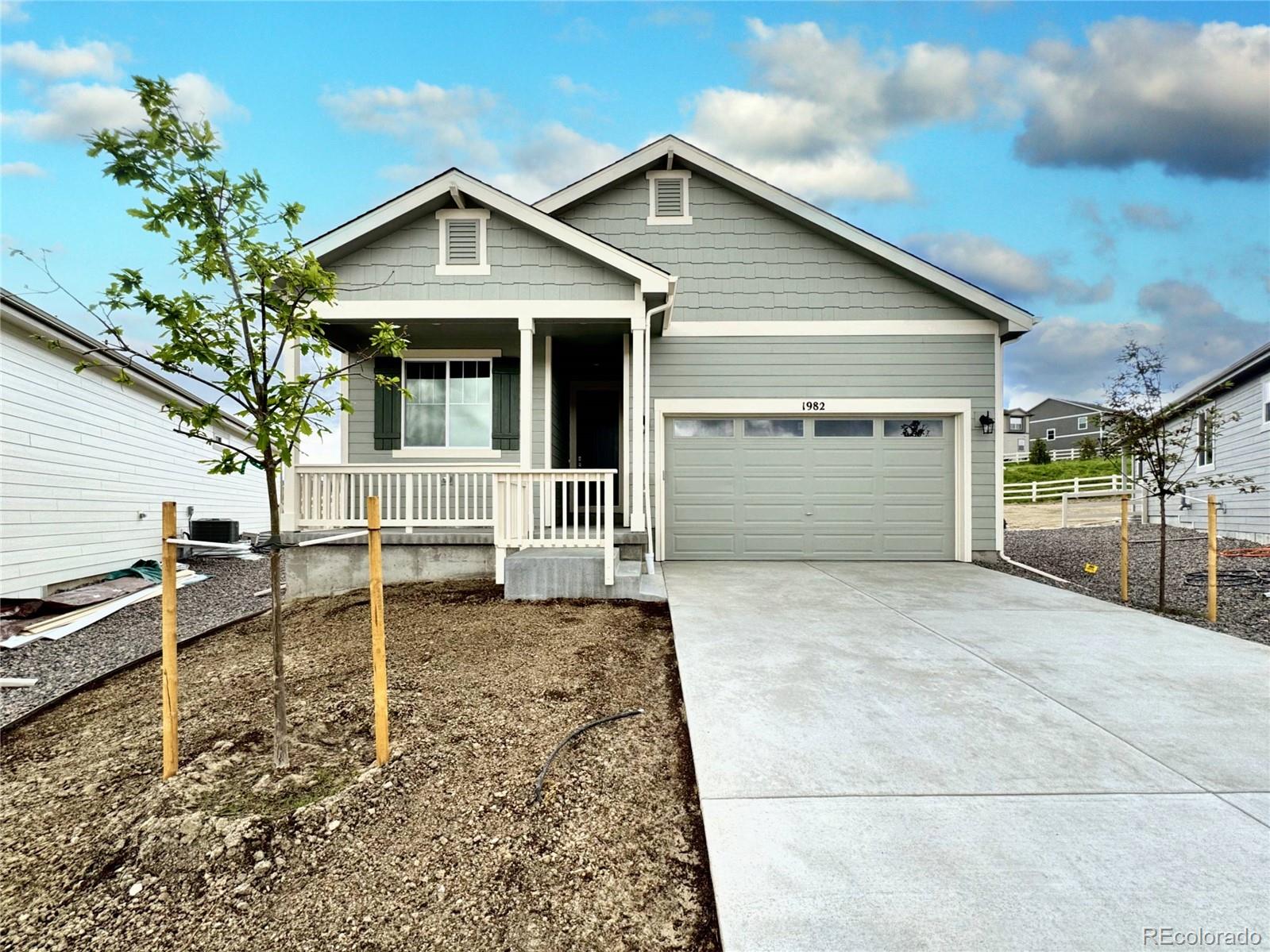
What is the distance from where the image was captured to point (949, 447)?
837cm

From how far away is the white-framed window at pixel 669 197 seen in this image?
8430 mm

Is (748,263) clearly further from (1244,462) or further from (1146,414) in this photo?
(1244,462)

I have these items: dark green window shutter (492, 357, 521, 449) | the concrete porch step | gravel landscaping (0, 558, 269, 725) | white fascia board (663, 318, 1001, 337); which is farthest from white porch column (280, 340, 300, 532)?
white fascia board (663, 318, 1001, 337)

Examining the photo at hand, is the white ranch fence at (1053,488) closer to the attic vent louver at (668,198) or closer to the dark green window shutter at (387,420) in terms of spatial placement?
the attic vent louver at (668,198)

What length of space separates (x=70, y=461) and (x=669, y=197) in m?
9.70

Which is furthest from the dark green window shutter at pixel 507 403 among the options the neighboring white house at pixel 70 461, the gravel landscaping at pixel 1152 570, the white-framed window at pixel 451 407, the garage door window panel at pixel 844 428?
the gravel landscaping at pixel 1152 570

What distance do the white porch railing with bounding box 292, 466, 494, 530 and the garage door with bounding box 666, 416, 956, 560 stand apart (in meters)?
2.81

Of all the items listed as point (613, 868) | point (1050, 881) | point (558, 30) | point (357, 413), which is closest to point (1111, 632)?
point (1050, 881)

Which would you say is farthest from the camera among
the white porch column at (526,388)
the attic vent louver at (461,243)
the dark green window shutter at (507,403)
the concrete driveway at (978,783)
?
the dark green window shutter at (507,403)

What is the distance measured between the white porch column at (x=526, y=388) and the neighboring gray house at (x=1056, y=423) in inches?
1627

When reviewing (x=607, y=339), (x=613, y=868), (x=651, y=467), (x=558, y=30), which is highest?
(x=558, y=30)

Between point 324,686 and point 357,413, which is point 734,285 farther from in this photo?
point 324,686

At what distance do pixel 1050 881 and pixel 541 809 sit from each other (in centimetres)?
176

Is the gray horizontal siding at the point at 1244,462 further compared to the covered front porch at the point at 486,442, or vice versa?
the gray horizontal siding at the point at 1244,462
